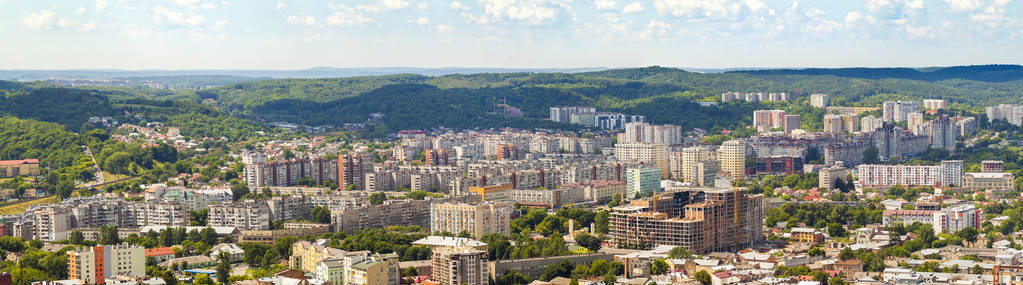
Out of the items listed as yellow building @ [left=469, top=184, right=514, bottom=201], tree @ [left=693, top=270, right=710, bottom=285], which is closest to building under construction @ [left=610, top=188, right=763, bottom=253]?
tree @ [left=693, top=270, right=710, bottom=285]

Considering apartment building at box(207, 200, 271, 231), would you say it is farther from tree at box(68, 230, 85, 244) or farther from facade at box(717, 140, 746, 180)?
facade at box(717, 140, 746, 180)

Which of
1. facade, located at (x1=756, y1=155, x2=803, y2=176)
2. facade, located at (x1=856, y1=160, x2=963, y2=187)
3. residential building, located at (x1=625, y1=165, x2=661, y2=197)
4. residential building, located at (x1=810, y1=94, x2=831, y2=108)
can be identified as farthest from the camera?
residential building, located at (x1=810, y1=94, x2=831, y2=108)

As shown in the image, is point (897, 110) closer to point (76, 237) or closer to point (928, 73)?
point (928, 73)

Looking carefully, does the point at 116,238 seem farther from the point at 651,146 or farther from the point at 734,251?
the point at 651,146

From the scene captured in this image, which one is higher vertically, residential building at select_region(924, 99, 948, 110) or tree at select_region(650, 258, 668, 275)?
residential building at select_region(924, 99, 948, 110)

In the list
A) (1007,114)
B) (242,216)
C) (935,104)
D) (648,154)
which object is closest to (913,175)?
(648,154)

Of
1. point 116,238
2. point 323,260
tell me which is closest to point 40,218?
point 116,238
